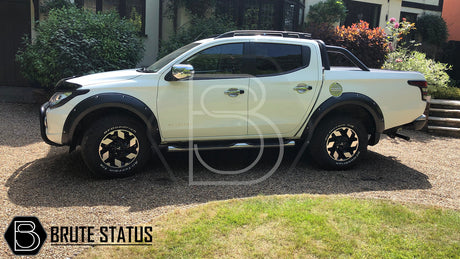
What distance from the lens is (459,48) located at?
17891mm

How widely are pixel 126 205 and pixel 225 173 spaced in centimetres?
163

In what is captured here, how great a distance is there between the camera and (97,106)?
471 cm

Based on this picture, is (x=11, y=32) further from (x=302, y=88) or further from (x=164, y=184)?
(x=302, y=88)

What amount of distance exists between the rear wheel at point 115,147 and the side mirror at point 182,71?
79 cm

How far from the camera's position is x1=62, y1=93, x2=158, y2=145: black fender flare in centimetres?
470

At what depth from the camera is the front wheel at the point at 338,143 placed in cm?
545

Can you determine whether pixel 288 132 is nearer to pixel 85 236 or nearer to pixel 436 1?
pixel 85 236

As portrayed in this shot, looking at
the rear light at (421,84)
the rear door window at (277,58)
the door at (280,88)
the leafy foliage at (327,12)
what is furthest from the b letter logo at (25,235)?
the leafy foliage at (327,12)

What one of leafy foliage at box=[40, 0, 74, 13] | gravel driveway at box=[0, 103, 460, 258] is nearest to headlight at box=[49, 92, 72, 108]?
gravel driveway at box=[0, 103, 460, 258]

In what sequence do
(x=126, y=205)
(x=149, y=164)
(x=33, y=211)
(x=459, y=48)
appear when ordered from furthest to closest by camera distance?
(x=459, y=48)
(x=149, y=164)
(x=126, y=205)
(x=33, y=211)

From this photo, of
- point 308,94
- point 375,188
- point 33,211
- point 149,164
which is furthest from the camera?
point 149,164

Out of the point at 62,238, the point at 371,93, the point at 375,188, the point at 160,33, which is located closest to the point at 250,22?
the point at 160,33

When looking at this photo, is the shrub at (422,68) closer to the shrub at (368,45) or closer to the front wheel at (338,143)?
the shrub at (368,45)

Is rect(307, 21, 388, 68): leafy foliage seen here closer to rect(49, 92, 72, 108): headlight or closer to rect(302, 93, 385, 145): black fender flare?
rect(302, 93, 385, 145): black fender flare
